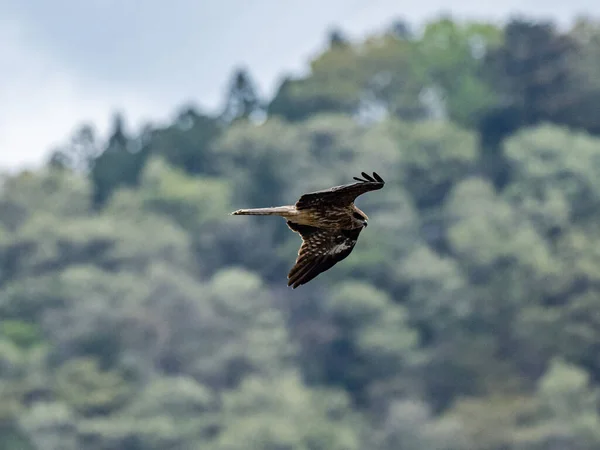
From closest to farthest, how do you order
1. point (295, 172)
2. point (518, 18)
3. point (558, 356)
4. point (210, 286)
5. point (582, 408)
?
1. point (582, 408)
2. point (558, 356)
3. point (210, 286)
4. point (295, 172)
5. point (518, 18)

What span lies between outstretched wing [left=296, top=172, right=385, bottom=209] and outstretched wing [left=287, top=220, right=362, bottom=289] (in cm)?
82

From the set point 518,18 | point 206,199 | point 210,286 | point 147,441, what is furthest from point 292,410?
point 518,18

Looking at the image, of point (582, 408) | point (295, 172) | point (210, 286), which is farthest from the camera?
point (295, 172)

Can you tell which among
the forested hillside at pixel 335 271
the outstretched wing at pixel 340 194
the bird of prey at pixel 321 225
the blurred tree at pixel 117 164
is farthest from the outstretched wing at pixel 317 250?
the blurred tree at pixel 117 164

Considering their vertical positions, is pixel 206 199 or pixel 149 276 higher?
pixel 206 199

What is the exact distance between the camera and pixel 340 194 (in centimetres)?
1198

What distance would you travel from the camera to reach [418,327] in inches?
2598

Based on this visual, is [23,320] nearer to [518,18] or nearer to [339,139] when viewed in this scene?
[339,139]

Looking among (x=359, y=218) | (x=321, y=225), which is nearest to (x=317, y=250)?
(x=321, y=225)

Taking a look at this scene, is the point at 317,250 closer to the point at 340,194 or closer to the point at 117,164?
the point at 340,194

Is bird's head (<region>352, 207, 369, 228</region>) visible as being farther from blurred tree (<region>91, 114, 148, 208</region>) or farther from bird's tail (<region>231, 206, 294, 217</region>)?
blurred tree (<region>91, 114, 148, 208</region>)

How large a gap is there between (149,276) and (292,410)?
11.6m

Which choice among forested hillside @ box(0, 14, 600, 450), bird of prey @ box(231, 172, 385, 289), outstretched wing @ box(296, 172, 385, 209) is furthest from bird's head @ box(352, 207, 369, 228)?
forested hillside @ box(0, 14, 600, 450)

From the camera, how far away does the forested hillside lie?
58.3 meters
